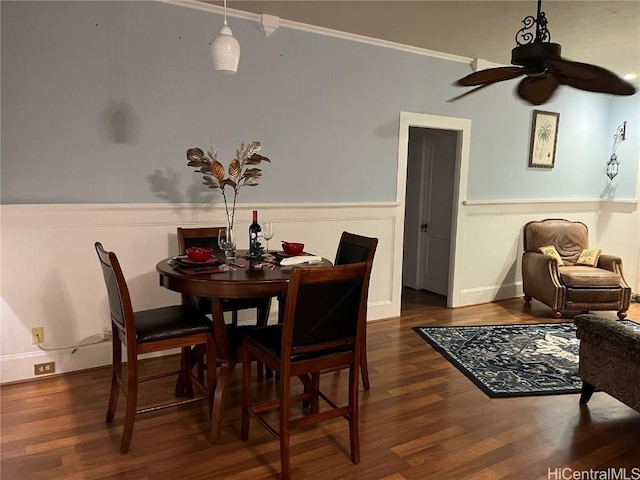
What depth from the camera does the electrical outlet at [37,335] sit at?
129 inches

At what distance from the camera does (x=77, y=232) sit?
334 centimetres

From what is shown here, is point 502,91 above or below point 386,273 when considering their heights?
above

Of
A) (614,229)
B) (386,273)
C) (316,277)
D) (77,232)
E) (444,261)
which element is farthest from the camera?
(614,229)

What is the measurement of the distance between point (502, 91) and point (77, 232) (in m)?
4.36

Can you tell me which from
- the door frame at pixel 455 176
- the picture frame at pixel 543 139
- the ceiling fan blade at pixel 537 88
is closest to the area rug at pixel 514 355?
the door frame at pixel 455 176

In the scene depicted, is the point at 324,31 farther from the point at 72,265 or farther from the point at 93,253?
the point at 72,265

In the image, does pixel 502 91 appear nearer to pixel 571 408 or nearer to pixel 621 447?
pixel 571 408

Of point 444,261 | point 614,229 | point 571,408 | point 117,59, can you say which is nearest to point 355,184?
point 444,261

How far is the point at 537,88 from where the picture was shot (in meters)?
2.86

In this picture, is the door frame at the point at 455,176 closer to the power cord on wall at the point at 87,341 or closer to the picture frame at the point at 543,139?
the picture frame at the point at 543,139

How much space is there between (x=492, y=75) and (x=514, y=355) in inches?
87.7

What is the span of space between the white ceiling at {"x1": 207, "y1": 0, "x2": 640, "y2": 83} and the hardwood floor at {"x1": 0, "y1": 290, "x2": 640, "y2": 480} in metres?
2.64

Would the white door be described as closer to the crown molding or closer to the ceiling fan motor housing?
the crown molding
